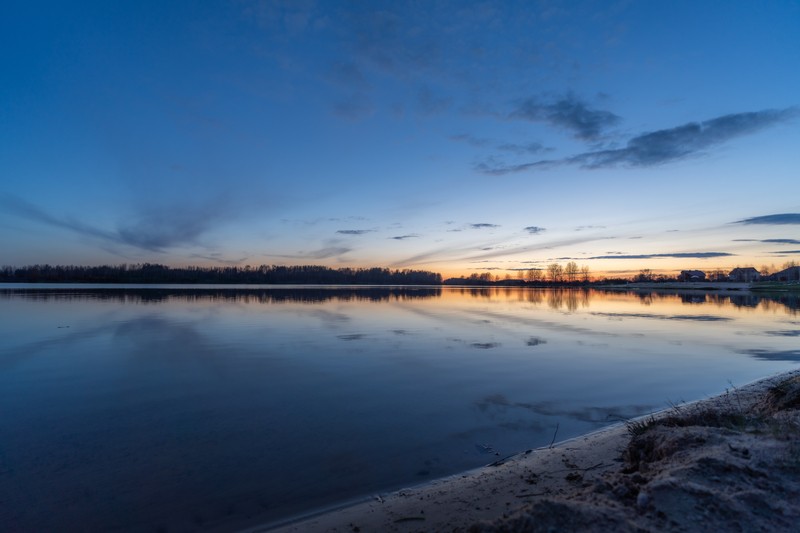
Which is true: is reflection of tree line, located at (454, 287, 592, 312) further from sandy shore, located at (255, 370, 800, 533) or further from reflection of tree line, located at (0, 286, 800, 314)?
sandy shore, located at (255, 370, 800, 533)

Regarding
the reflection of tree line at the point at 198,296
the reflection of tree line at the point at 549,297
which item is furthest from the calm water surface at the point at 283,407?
the reflection of tree line at the point at 198,296

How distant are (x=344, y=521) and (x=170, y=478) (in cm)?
241

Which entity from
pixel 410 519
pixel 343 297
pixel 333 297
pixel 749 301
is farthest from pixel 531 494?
pixel 749 301

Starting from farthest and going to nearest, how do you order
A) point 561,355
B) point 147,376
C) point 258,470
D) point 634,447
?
point 561,355 < point 147,376 < point 258,470 < point 634,447

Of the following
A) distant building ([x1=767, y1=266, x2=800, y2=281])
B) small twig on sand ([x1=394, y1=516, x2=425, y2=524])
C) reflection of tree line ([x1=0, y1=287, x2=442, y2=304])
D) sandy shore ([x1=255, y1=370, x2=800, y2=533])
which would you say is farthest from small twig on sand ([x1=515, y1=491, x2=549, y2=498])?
distant building ([x1=767, y1=266, x2=800, y2=281])

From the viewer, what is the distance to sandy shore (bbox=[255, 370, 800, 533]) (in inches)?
124

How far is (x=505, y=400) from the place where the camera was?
8.20 meters

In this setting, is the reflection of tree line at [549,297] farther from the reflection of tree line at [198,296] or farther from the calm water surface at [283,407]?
the calm water surface at [283,407]

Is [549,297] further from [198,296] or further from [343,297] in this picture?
[198,296]

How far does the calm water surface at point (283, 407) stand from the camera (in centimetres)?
475

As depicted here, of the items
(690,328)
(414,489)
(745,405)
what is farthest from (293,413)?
(690,328)

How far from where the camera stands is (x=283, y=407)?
25.2 ft

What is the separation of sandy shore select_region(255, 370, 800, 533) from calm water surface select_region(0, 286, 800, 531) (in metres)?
0.58

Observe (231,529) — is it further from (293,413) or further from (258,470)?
(293,413)
